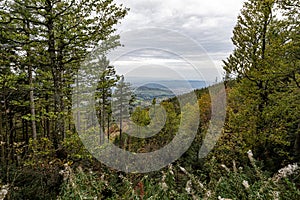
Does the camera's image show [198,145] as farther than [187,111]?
No

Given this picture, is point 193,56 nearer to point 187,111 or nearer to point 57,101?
point 57,101

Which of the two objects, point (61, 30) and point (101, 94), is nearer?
point (61, 30)

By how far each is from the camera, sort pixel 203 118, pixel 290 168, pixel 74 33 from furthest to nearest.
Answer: pixel 203 118
pixel 74 33
pixel 290 168

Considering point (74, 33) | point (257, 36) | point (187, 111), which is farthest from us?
point (187, 111)

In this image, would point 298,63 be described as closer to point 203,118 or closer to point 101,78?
point 101,78

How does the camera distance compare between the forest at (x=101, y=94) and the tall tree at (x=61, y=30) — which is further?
the tall tree at (x=61, y=30)

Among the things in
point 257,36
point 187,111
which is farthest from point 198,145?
point 257,36

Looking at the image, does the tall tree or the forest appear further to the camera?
the tall tree

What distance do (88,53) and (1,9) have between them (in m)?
2.35

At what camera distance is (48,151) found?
20.5ft

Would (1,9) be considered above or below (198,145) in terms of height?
above

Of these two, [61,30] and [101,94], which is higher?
[61,30]

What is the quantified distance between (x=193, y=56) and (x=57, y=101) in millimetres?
4298

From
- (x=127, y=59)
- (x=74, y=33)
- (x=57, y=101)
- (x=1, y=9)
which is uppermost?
(x=1, y=9)
